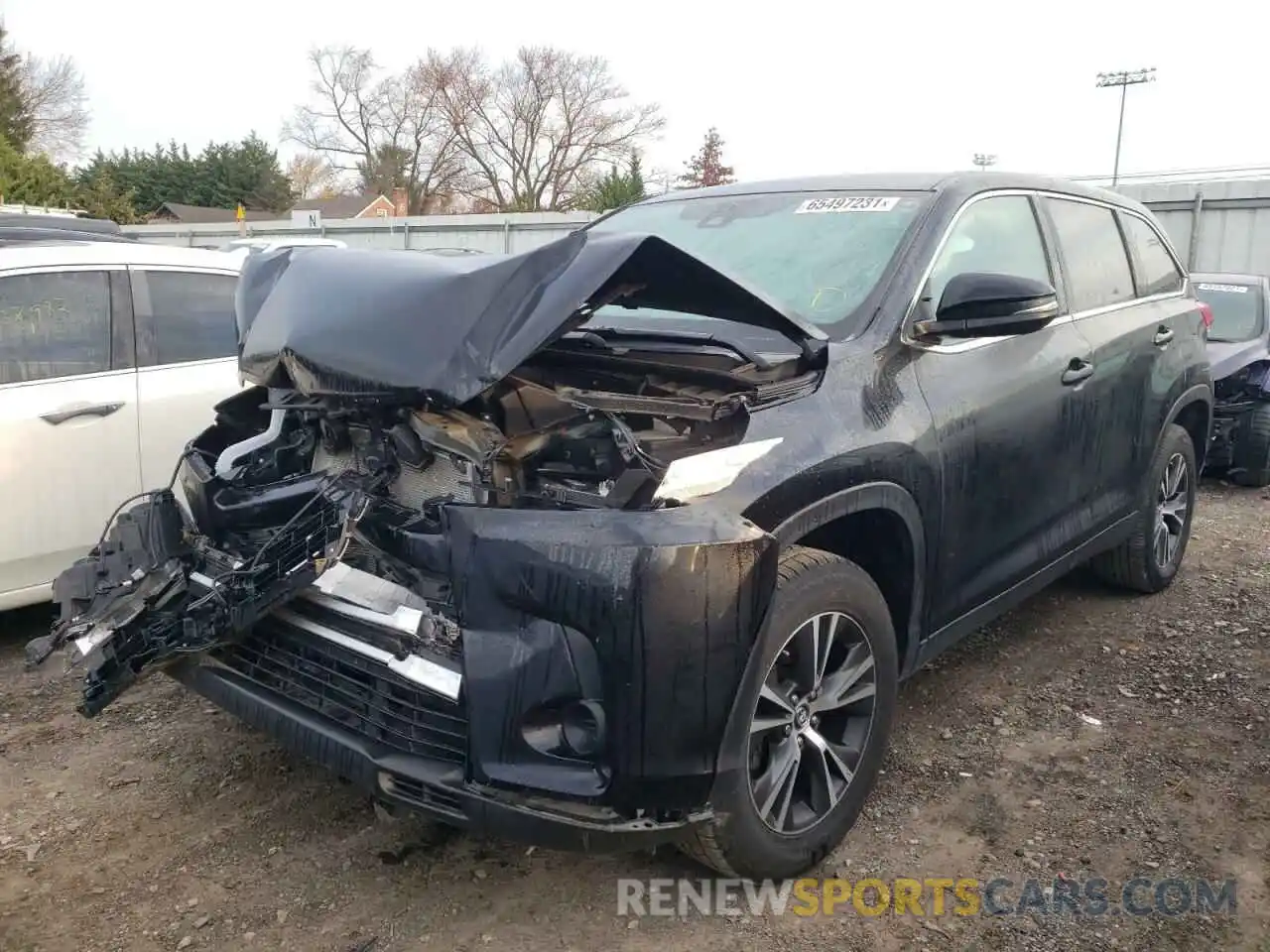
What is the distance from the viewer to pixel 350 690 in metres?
2.56

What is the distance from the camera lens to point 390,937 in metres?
2.52

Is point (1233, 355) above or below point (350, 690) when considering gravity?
above

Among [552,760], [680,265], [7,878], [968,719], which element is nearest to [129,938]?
[7,878]

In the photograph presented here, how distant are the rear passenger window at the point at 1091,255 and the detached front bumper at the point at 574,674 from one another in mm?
2383

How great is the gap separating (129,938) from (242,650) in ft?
2.41

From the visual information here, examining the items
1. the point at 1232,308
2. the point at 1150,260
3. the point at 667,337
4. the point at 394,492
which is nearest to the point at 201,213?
the point at 1232,308

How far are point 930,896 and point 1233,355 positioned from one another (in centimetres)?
665

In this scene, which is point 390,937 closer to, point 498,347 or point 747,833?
point 747,833

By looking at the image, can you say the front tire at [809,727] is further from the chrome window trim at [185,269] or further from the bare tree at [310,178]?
the bare tree at [310,178]

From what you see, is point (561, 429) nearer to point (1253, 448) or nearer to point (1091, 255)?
point (1091, 255)

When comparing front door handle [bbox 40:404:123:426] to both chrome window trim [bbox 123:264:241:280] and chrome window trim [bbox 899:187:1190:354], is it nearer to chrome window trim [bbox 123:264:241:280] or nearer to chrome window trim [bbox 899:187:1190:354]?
chrome window trim [bbox 123:264:241:280]

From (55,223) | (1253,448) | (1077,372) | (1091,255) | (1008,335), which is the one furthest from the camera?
(55,223)

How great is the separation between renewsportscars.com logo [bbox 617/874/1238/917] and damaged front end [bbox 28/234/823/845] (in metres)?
0.50

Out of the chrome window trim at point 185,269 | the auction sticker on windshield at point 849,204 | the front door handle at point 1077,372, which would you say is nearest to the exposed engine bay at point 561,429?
the auction sticker on windshield at point 849,204
